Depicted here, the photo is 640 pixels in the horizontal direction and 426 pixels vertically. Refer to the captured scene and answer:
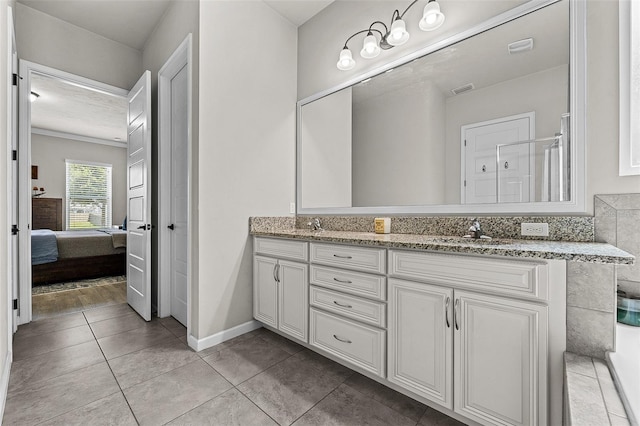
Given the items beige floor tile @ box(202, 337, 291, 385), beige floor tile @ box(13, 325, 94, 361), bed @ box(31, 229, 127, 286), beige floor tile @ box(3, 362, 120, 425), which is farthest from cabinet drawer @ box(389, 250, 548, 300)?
bed @ box(31, 229, 127, 286)

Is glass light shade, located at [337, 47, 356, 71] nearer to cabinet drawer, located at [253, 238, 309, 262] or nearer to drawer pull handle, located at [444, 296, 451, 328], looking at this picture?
cabinet drawer, located at [253, 238, 309, 262]

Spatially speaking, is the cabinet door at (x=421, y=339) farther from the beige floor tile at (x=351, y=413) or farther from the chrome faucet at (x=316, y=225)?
the chrome faucet at (x=316, y=225)

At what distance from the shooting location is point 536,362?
1.15 metres

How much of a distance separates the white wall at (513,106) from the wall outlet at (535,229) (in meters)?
0.15

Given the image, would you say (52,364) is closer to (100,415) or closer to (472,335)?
(100,415)

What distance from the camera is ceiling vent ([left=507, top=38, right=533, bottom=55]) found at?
1598 millimetres

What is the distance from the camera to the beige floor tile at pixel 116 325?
8.05ft

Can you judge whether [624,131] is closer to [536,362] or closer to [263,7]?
[536,362]

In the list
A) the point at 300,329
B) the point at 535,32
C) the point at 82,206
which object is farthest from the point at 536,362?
the point at 82,206

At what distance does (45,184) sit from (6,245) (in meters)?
6.15

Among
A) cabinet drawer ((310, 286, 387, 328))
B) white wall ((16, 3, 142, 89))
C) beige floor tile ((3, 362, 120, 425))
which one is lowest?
A: beige floor tile ((3, 362, 120, 425))

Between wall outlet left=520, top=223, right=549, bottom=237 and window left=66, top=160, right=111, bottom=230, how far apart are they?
27.4 ft

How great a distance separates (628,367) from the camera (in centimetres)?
107

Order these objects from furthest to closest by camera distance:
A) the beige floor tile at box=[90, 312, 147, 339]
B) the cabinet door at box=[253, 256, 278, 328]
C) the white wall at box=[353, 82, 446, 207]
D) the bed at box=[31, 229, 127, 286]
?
the bed at box=[31, 229, 127, 286]
the beige floor tile at box=[90, 312, 147, 339]
the cabinet door at box=[253, 256, 278, 328]
the white wall at box=[353, 82, 446, 207]
